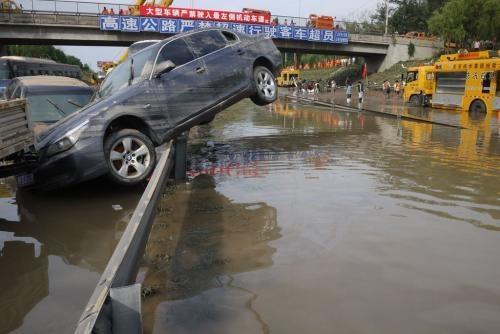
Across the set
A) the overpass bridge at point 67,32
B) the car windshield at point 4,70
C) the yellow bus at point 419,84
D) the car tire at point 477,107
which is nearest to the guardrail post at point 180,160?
the car windshield at point 4,70

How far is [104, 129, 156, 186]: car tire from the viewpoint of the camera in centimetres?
588

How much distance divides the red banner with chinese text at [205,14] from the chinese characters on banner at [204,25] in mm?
530

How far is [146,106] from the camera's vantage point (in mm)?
6328

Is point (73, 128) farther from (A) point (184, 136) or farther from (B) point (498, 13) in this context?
(B) point (498, 13)

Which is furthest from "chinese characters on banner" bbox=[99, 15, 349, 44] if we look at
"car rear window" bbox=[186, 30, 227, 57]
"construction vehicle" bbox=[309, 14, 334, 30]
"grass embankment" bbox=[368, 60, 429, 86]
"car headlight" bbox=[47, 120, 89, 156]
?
"car headlight" bbox=[47, 120, 89, 156]

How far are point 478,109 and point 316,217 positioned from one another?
19823mm

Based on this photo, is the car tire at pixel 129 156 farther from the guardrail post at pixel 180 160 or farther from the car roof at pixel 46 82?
the car roof at pixel 46 82

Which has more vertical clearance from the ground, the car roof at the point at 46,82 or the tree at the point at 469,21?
the tree at the point at 469,21

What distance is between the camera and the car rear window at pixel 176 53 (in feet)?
22.7

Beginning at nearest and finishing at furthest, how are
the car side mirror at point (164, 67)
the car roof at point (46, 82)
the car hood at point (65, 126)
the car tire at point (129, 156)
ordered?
the car hood at point (65, 126), the car tire at point (129, 156), the car side mirror at point (164, 67), the car roof at point (46, 82)

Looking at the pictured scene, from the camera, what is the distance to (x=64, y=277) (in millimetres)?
3822

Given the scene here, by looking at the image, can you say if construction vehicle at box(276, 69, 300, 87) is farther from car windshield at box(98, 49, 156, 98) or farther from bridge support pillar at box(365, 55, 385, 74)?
car windshield at box(98, 49, 156, 98)

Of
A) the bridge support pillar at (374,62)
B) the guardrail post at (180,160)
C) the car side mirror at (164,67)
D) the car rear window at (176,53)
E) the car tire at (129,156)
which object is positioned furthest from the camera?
the bridge support pillar at (374,62)

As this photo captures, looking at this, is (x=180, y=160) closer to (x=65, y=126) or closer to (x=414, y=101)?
(x=65, y=126)
